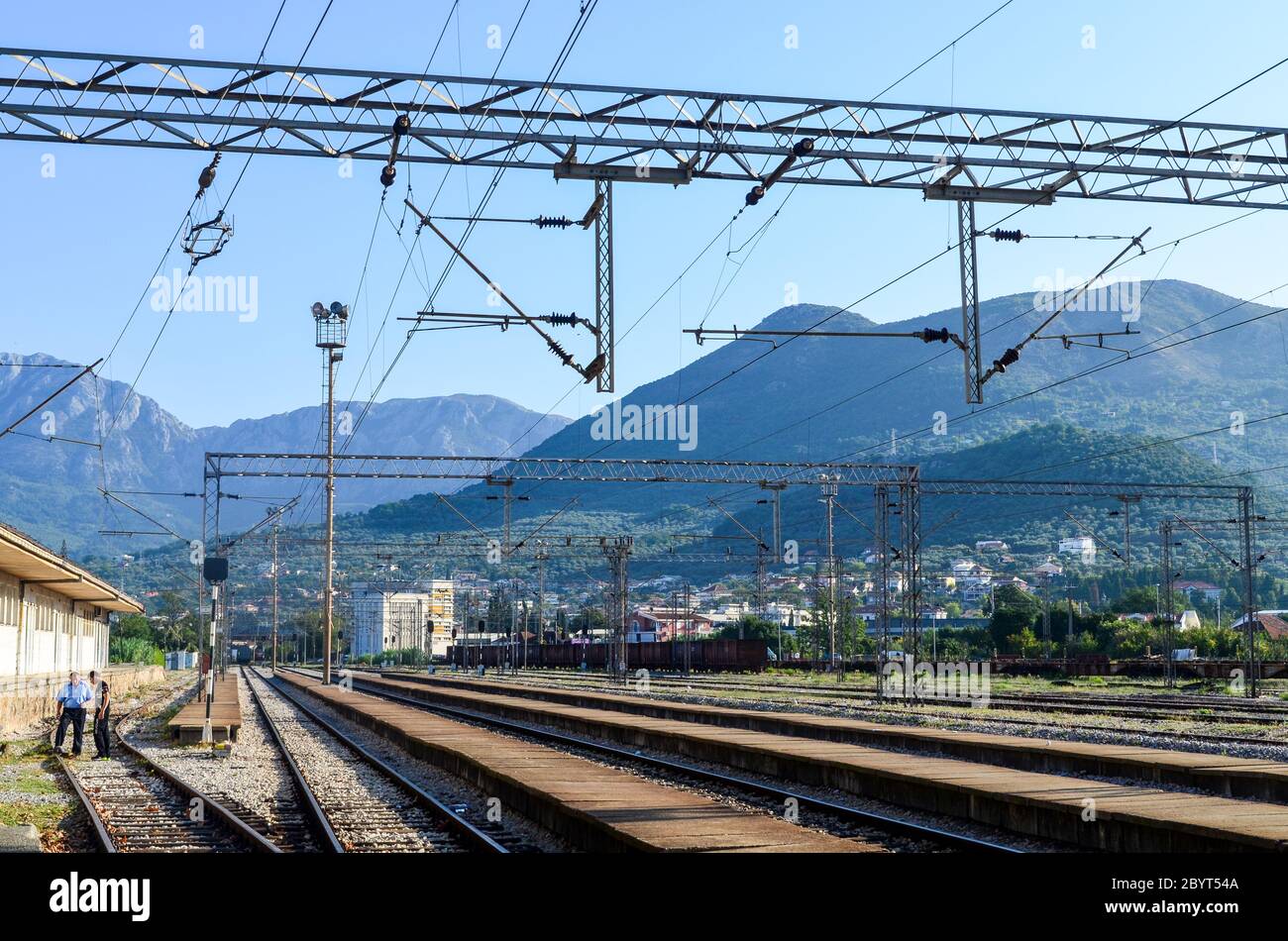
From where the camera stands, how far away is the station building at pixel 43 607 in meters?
35.9

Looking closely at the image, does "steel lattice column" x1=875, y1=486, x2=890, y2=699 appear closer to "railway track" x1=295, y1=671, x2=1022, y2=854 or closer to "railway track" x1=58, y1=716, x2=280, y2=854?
"railway track" x1=295, y1=671, x2=1022, y2=854

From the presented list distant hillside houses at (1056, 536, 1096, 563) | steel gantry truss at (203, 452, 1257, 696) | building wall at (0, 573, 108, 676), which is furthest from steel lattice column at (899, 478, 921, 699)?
distant hillside houses at (1056, 536, 1096, 563)

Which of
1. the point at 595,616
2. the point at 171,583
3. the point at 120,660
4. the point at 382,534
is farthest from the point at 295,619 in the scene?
the point at 120,660

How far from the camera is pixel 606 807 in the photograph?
13.9 metres

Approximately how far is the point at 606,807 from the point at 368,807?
14.9 ft

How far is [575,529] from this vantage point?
186250 millimetres

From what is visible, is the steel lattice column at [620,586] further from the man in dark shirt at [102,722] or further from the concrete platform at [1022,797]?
the concrete platform at [1022,797]

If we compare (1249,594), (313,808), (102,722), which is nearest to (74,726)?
(102,722)

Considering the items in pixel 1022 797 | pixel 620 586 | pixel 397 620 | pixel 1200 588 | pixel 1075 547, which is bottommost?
pixel 1022 797

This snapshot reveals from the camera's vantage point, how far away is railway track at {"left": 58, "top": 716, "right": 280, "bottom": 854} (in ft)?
46.5

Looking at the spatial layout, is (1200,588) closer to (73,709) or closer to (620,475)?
(620,475)
